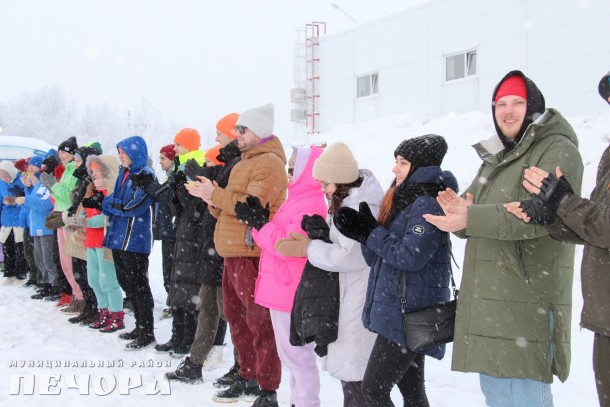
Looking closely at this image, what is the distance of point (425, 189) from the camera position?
3.14 metres

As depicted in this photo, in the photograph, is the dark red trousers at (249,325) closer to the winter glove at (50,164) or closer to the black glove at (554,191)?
the black glove at (554,191)

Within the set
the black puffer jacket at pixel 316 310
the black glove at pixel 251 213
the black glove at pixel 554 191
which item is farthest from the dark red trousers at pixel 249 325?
the black glove at pixel 554 191

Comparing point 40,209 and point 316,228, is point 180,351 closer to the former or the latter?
point 316,228

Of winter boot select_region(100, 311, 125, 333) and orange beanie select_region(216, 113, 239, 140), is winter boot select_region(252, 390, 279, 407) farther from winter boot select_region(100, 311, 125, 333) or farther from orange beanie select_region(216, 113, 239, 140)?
winter boot select_region(100, 311, 125, 333)

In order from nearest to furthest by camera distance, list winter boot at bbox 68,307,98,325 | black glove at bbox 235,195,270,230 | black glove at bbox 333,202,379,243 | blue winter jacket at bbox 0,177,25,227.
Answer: black glove at bbox 333,202,379,243, black glove at bbox 235,195,270,230, winter boot at bbox 68,307,98,325, blue winter jacket at bbox 0,177,25,227

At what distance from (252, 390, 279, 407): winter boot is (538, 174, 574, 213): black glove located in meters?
2.91

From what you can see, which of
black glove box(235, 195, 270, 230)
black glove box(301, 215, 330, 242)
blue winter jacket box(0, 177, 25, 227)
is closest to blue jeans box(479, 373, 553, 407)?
black glove box(301, 215, 330, 242)

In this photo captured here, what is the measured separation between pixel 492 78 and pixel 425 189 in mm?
14110

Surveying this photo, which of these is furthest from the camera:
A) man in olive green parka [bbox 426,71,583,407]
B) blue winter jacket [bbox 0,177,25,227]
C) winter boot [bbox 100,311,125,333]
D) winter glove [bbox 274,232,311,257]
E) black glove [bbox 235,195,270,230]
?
blue winter jacket [bbox 0,177,25,227]

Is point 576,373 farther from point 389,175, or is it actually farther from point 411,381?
point 389,175

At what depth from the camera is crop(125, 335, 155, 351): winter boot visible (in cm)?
621

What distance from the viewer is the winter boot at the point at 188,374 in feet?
17.0

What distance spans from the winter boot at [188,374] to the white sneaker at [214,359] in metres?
0.41

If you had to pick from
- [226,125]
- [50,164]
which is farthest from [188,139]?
[50,164]
